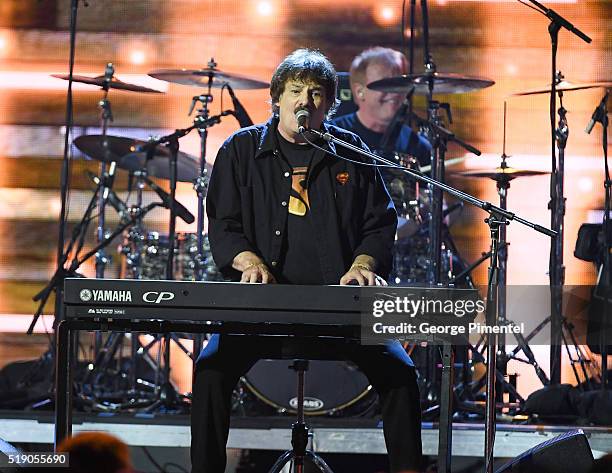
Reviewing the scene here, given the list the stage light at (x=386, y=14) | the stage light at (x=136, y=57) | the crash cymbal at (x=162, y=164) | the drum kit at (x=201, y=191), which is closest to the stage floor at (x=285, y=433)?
the drum kit at (x=201, y=191)

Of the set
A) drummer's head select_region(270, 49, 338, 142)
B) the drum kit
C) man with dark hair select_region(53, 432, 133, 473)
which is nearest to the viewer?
man with dark hair select_region(53, 432, 133, 473)

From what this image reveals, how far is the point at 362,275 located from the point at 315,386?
1594 millimetres

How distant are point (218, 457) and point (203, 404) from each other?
0.17 meters

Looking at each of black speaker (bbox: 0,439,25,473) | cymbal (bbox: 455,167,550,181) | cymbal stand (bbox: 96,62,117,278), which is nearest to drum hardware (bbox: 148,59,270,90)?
cymbal stand (bbox: 96,62,117,278)

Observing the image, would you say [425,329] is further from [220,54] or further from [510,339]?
[220,54]

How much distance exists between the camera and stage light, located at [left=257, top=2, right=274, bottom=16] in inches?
273

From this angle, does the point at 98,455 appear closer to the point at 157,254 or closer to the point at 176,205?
the point at 176,205

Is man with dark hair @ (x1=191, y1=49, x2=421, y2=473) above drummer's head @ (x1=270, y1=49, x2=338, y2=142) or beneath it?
beneath

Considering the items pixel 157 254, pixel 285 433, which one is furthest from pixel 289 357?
pixel 157 254

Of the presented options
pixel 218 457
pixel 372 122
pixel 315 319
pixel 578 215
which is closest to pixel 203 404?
pixel 218 457

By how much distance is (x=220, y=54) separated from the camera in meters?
6.96

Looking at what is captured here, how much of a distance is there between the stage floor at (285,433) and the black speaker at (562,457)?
1.27 meters

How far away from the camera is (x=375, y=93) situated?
21.9 feet

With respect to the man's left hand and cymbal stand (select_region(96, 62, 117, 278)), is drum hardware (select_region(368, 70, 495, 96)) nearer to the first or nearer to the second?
cymbal stand (select_region(96, 62, 117, 278))
